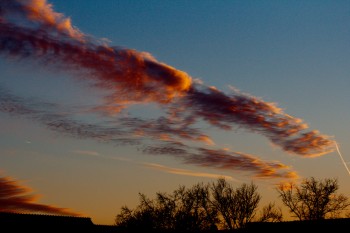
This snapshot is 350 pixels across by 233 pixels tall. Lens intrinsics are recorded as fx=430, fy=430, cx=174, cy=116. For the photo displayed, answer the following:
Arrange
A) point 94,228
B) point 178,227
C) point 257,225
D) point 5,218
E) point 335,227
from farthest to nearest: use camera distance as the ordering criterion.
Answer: point 178,227, point 94,228, point 5,218, point 257,225, point 335,227

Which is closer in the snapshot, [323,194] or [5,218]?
[5,218]

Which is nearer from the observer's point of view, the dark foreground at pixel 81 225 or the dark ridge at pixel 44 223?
the dark foreground at pixel 81 225

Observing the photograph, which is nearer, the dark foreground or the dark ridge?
the dark foreground

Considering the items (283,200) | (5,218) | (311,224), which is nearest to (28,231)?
(5,218)

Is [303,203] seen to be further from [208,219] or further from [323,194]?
[208,219]

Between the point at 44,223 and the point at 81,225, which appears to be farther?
the point at 81,225

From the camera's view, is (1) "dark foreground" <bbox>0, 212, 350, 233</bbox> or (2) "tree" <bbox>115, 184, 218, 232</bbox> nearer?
(1) "dark foreground" <bbox>0, 212, 350, 233</bbox>

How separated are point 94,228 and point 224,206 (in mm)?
28020

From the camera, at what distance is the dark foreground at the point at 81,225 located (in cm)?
3027

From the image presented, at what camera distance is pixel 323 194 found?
65.5m

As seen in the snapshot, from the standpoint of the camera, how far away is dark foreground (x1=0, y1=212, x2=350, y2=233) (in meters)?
30.3

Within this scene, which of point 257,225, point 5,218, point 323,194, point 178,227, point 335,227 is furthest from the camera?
point 178,227

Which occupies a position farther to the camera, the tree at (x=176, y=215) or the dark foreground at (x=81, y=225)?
the tree at (x=176, y=215)

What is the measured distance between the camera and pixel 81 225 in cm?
4428
